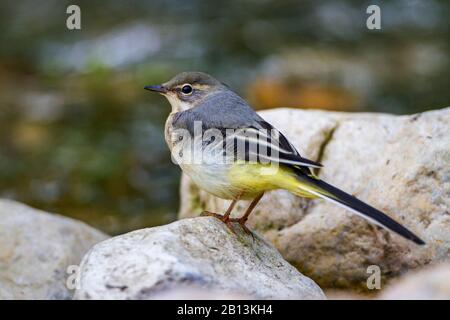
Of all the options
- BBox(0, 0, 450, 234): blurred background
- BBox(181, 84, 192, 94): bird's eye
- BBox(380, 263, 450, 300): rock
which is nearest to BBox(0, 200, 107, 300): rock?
BBox(181, 84, 192, 94): bird's eye

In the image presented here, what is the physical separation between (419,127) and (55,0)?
11.8 m

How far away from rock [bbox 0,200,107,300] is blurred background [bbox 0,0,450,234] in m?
2.38

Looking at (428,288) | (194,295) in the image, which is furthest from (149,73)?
(428,288)

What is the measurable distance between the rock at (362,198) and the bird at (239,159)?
74cm

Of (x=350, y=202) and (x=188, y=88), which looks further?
(x=188, y=88)

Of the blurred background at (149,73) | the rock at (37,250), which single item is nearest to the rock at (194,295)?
the rock at (37,250)

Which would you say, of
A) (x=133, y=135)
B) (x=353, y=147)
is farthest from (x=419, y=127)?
(x=133, y=135)

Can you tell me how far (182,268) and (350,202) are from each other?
1229mm

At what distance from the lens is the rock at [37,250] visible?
6617 mm

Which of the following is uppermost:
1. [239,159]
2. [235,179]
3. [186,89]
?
[186,89]

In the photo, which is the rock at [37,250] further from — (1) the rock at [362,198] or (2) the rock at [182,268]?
(2) the rock at [182,268]

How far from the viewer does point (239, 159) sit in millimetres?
5582

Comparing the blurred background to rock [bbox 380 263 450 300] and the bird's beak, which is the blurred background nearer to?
the bird's beak

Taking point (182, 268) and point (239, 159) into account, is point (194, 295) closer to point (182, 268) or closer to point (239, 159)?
point (182, 268)
